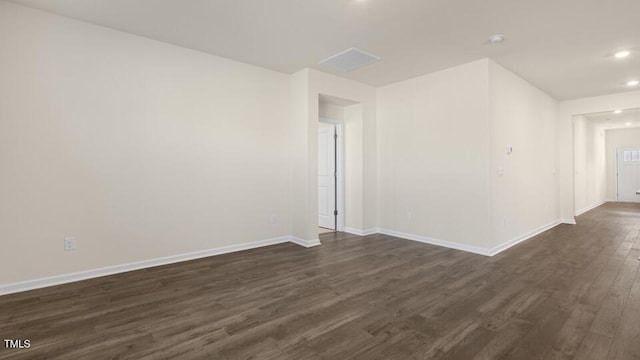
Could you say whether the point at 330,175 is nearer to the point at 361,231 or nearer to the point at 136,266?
the point at 361,231

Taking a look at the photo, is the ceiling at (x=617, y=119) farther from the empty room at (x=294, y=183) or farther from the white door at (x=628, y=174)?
the empty room at (x=294, y=183)

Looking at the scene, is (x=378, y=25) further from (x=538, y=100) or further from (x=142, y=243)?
(x=538, y=100)

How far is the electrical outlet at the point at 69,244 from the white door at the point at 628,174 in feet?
A: 50.7

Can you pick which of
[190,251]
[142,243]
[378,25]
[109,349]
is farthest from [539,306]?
[142,243]

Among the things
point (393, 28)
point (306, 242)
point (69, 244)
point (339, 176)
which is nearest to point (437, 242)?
point (306, 242)

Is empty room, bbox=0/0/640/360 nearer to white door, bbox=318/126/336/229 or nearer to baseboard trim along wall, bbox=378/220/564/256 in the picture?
baseboard trim along wall, bbox=378/220/564/256

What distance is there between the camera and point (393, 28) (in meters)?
3.21

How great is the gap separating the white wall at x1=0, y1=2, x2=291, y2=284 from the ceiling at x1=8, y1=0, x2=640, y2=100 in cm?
31

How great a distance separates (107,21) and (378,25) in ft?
9.55

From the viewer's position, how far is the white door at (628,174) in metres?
10.3

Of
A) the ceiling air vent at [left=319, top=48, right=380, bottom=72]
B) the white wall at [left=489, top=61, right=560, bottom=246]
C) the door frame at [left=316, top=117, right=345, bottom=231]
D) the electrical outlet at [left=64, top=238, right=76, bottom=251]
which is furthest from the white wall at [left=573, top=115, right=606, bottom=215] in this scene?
the electrical outlet at [left=64, top=238, right=76, bottom=251]

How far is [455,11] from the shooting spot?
9.45ft

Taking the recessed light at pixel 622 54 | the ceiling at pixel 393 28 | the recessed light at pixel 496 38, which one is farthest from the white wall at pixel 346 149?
the recessed light at pixel 622 54

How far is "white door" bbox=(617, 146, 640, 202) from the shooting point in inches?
405
